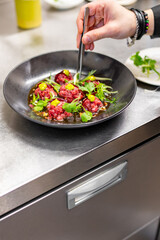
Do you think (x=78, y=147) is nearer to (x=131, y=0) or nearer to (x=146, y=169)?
(x=146, y=169)

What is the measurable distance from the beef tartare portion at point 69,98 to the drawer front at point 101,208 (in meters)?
0.15

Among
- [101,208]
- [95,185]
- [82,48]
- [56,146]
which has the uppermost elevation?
[82,48]

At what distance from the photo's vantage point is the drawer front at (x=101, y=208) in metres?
0.74

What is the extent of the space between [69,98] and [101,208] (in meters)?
0.33

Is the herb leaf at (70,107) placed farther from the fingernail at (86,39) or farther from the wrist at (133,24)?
the wrist at (133,24)

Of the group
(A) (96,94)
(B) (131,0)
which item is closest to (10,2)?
(B) (131,0)

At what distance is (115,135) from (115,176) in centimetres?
13

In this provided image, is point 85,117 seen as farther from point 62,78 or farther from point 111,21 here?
point 111,21

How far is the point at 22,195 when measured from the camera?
681 mm

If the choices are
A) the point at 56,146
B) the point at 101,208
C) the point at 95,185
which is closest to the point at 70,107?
the point at 56,146

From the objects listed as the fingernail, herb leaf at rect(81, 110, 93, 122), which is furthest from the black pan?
the fingernail

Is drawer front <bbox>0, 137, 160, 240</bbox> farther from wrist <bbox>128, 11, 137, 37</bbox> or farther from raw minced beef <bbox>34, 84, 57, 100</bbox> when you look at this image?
wrist <bbox>128, 11, 137, 37</bbox>

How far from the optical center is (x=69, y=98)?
33.4 inches

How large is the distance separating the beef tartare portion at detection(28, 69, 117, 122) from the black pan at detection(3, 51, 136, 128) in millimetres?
21
